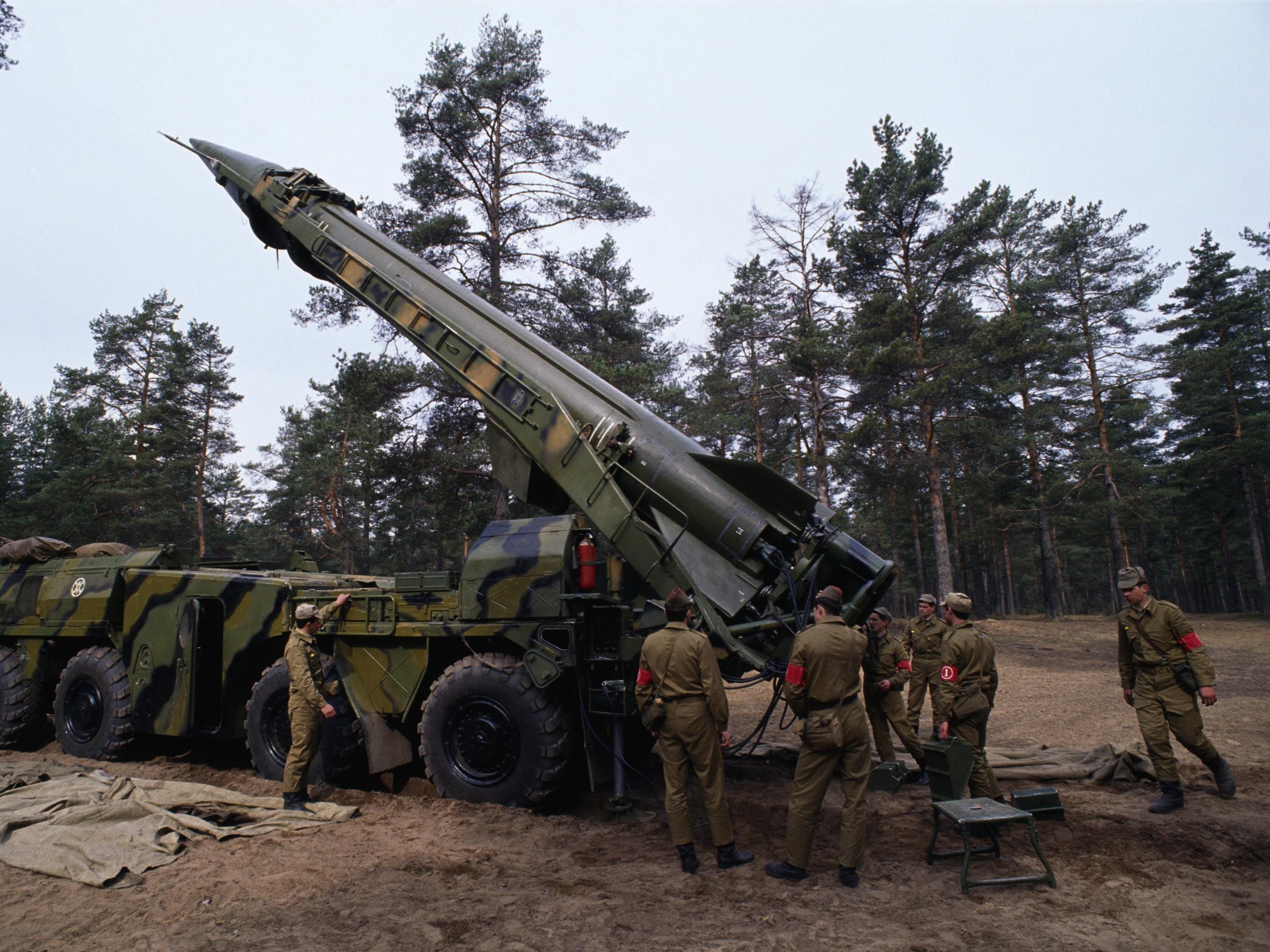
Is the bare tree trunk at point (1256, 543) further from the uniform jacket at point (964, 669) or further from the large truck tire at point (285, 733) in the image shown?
the large truck tire at point (285, 733)

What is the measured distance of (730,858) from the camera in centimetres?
402

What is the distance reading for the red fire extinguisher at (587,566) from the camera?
5301mm

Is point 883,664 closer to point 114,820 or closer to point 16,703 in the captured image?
point 114,820

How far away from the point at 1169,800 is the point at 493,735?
170 inches

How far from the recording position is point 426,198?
1454 centimetres

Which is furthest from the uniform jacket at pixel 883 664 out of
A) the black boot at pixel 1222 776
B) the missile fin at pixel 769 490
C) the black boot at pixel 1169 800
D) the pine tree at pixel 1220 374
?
the pine tree at pixel 1220 374

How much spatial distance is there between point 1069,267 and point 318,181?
2209 cm

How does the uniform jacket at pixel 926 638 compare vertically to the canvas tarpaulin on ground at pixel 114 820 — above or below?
above

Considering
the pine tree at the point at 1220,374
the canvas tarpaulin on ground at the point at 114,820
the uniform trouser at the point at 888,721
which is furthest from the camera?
the pine tree at the point at 1220,374

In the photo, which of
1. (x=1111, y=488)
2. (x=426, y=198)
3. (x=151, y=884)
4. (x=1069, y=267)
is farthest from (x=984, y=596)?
(x=151, y=884)

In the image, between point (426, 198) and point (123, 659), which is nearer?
point (123, 659)

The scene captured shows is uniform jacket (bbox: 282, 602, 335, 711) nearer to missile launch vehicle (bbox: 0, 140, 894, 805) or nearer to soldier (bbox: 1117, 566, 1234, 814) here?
missile launch vehicle (bbox: 0, 140, 894, 805)

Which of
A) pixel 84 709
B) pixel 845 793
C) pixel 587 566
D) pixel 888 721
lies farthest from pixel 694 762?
pixel 84 709

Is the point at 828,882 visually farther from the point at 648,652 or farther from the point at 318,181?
the point at 318,181
